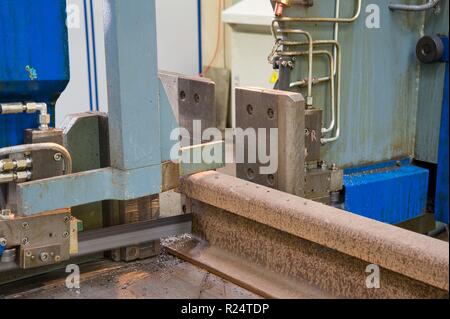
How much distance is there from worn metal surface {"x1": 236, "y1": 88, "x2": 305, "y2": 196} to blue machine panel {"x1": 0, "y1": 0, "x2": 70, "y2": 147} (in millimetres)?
736

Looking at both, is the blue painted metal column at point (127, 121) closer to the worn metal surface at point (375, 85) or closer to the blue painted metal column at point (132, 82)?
the blue painted metal column at point (132, 82)

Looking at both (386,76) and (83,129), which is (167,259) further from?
(386,76)

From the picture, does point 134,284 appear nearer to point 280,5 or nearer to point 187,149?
point 187,149

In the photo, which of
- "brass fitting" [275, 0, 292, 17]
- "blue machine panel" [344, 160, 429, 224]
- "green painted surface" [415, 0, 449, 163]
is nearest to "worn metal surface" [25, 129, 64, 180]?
"brass fitting" [275, 0, 292, 17]

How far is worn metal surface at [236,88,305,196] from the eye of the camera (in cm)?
213

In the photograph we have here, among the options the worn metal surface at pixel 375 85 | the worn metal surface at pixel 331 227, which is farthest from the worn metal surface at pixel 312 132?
the worn metal surface at pixel 331 227

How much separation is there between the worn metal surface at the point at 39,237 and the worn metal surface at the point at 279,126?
2.55 feet

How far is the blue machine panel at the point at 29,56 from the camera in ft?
A: 5.39

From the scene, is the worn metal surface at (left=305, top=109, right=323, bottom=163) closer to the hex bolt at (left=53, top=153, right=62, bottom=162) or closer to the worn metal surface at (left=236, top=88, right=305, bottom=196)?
the worn metal surface at (left=236, top=88, right=305, bottom=196)

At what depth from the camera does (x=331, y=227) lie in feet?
5.51

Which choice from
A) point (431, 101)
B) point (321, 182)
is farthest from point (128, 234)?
point (431, 101)

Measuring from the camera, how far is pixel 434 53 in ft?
9.53

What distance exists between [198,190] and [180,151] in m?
0.21
